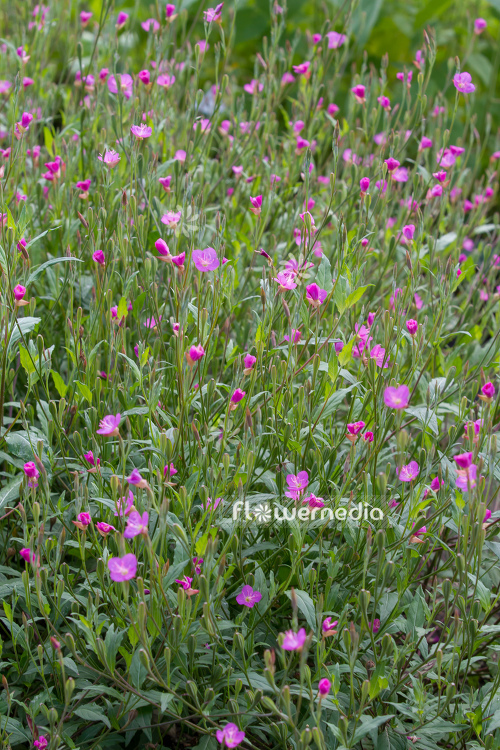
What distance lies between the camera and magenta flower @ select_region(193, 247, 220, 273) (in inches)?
60.5

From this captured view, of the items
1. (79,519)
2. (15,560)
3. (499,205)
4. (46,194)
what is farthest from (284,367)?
(499,205)

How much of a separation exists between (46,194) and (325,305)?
134cm

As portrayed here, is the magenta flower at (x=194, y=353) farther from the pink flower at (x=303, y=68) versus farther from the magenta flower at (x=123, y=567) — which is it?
the pink flower at (x=303, y=68)

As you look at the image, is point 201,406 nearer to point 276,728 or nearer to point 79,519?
point 79,519

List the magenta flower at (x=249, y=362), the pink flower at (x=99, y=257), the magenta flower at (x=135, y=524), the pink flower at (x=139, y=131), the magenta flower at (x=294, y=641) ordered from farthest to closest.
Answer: the pink flower at (x=139, y=131) < the pink flower at (x=99, y=257) < the magenta flower at (x=249, y=362) < the magenta flower at (x=135, y=524) < the magenta flower at (x=294, y=641)

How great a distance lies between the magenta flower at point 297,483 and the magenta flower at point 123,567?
40 centimetres

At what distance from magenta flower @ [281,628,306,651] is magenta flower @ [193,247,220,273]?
786 mm

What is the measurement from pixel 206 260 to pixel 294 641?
2.72 ft

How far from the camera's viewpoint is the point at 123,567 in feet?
3.91

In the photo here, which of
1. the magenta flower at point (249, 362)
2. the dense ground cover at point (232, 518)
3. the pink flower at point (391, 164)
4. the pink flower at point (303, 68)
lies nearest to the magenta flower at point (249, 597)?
the dense ground cover at point (232, 518)

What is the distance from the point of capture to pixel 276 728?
1253 millimetres

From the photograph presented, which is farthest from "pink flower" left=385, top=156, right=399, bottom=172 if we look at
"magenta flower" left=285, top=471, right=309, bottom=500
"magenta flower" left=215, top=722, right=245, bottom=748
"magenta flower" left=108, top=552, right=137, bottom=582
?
"magenta flower" left=215, top=722, right=245, bottom=748

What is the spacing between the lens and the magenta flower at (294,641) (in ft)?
3.54

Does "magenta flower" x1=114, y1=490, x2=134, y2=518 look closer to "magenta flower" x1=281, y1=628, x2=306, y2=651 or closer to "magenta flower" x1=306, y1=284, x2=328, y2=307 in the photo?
"magenta flower" x1=281, y1=628, x2=306, y2=651
